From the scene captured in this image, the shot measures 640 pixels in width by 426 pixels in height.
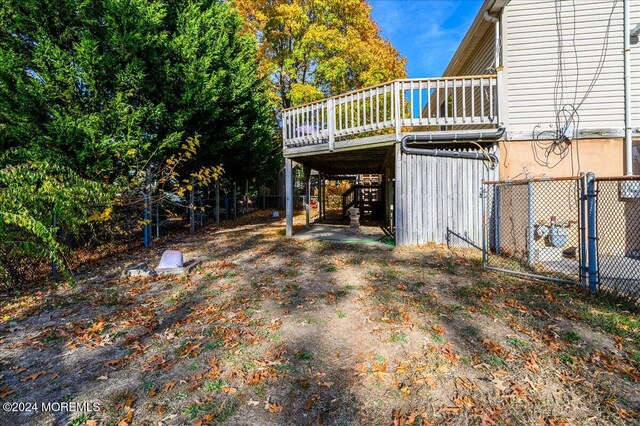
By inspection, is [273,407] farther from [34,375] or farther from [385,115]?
[385,115]

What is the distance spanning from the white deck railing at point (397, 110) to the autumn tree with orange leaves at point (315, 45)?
22.3 feet

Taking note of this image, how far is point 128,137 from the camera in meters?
6.61

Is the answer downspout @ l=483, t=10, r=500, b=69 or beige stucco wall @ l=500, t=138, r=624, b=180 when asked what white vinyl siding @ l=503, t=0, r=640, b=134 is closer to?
downspout @ l=483, t=10, r=500, b=69

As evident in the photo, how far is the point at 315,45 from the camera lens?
14805 millimetres

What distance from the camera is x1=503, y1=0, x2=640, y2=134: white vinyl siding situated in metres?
6.56

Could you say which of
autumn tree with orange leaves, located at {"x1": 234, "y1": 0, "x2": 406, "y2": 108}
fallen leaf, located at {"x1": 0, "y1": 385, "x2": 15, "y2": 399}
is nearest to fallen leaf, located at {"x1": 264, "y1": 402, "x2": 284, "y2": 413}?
fallen leaf, located at {"x1": 0, "y1": 385, "x2": 15, "y2": 399}

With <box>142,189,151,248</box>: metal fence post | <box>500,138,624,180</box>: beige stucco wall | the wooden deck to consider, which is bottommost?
<box>142,189,151,248</box>: metal fence post

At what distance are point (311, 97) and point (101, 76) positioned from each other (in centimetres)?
962

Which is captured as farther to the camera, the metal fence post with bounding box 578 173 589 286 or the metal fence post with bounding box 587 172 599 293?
the metal fence post with bounding box 578 173 589 286

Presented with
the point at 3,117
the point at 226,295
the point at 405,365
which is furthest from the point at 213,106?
the point at 405,365

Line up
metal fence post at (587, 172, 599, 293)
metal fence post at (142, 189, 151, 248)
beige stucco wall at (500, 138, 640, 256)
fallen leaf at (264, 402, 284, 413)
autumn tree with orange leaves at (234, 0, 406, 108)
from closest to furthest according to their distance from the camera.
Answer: fallen leaf at (264, 402, 284, 413) < metal fence post at (587, 172, 599, 293) < beige stucco wall at (500, 138, 640, 256) < metal fence post at (142, 189, 151, 248) < autumn tree with orange leaves at (234, 0, 406, 108)

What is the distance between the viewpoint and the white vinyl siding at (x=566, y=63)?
21.5 ft

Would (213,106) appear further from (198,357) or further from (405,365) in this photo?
(405,365)

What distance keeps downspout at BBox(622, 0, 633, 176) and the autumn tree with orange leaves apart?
389 inches
